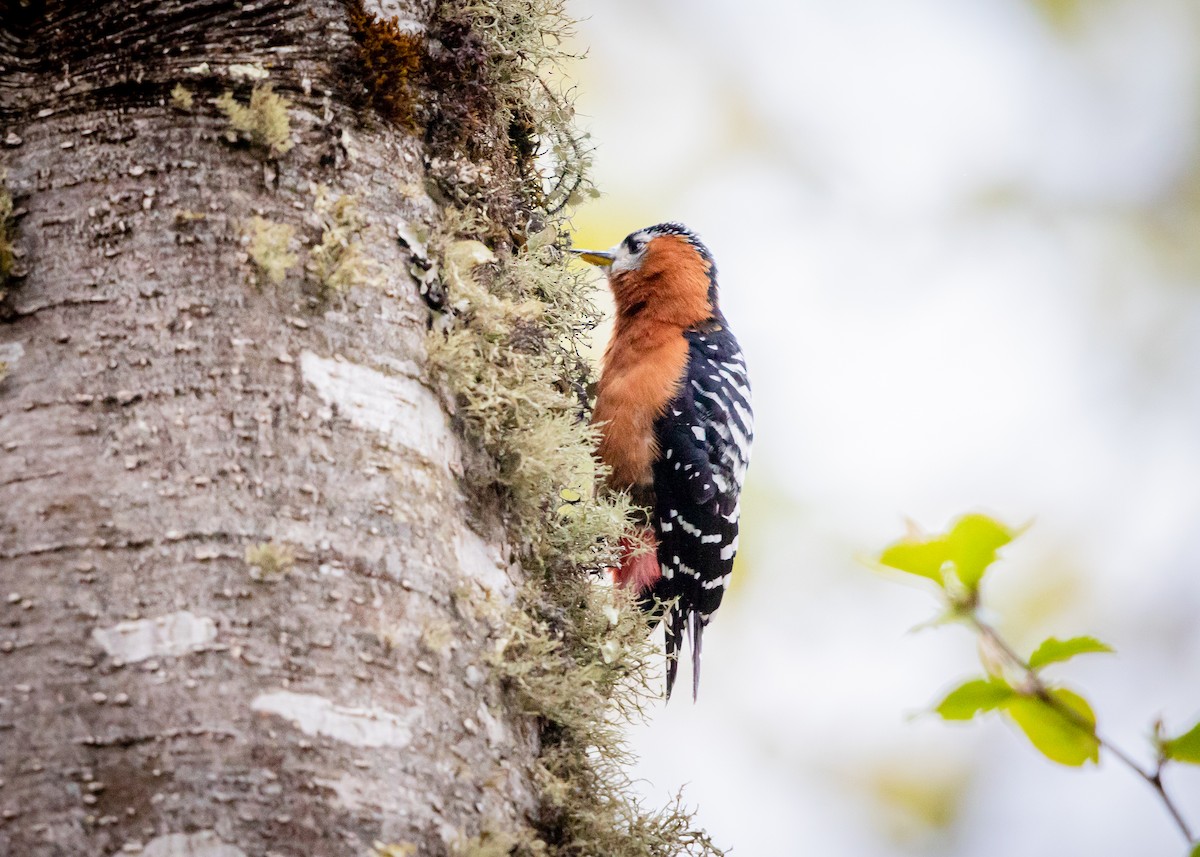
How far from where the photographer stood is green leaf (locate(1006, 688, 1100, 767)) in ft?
3.12

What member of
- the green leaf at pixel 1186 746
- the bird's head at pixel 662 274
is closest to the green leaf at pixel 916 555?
the green leaf at pixel 1186 746

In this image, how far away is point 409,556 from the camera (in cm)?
154

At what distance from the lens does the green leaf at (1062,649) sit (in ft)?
2.93

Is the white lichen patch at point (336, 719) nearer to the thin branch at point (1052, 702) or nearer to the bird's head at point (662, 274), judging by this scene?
the thin branch at point (1052, 702)

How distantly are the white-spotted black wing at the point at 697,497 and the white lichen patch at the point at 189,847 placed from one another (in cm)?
191

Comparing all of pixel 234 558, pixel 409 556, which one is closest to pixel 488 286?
pixel 409 556

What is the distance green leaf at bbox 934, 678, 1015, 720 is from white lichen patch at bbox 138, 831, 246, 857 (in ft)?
2.65

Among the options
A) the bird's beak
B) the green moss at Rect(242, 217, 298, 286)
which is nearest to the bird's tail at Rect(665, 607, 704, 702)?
the bird's beak

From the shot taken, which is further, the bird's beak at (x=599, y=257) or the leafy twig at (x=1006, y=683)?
the bird's beak at (x=599, y=257)

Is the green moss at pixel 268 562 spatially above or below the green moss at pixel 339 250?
below

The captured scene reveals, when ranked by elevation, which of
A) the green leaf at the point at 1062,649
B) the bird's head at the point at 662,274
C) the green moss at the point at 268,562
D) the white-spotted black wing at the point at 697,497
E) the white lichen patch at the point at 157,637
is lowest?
the green leaf at the point at 1062,649

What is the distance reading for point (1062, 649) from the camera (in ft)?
3.03

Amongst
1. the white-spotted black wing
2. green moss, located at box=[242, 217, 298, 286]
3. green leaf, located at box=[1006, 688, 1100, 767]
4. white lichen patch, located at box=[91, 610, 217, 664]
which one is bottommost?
green leaf, located at box=[1006, 688, 1100, 767]

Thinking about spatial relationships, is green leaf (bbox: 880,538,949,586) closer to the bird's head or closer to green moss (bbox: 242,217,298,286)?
green moss (bbox: 242,217,298,286)
